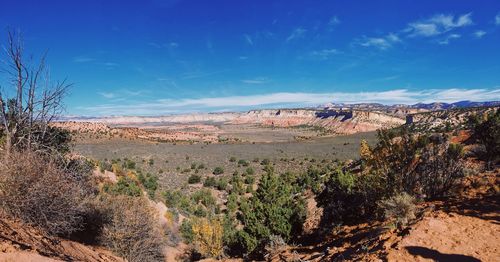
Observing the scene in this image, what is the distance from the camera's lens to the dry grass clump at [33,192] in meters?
8.17

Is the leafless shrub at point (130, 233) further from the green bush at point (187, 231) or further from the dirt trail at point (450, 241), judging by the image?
the dirt trail at point (450, 241)

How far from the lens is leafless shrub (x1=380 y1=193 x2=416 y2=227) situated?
9.82m

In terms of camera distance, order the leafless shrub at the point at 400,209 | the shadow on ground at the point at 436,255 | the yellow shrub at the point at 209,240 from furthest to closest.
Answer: the yellow shrub at the point at 209,240
the leafless shrub at the point at 400,209
the shadow on ground at the point at 436,255

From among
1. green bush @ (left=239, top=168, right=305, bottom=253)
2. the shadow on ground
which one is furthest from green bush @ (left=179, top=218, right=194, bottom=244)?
the shadow on ground

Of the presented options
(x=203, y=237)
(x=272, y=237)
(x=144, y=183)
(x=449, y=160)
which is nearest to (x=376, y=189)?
(x=449, y=160)

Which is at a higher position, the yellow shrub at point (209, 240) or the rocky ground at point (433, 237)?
the rocky ground at point (433, 237)

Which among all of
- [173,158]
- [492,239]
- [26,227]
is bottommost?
[173,158]

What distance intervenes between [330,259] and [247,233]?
211 inches

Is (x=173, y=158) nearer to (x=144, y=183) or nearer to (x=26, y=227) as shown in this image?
(x=144, y=183)

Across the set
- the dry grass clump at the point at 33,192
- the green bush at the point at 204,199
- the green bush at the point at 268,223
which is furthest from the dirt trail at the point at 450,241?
the green bush at the point at 204,199

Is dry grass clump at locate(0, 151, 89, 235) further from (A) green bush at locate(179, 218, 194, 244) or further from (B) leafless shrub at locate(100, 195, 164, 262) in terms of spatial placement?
(A) green bush at locate(179, 218, 194, 244)

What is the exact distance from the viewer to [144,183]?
2956 cm

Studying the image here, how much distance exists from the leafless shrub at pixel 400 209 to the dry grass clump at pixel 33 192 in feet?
29.9

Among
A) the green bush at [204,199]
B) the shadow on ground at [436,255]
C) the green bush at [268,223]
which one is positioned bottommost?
the green bush at [204,199]
